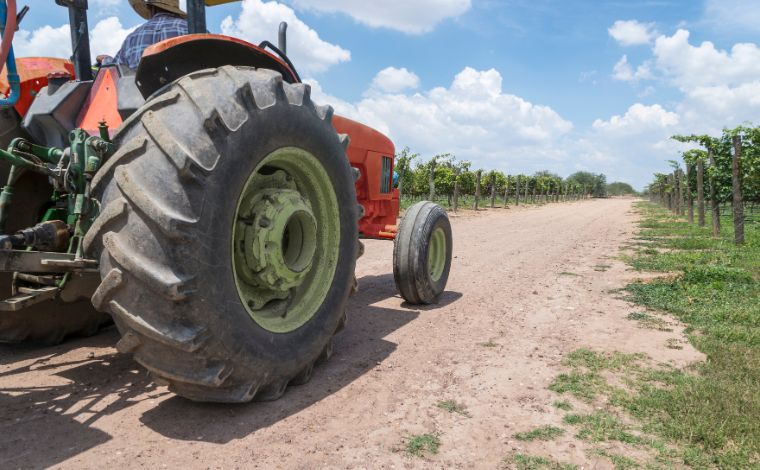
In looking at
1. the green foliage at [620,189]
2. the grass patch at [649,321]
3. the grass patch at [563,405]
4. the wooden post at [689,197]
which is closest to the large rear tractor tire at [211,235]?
the grass patch at [563,405]

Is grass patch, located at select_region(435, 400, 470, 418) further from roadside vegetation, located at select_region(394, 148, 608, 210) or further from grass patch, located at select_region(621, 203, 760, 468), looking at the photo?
roadside vegetation, located at select_region(394, 148, 608, 210)

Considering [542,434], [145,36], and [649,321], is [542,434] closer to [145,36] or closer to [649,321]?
[649,321]

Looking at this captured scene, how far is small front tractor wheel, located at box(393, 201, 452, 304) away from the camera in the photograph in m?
4.61

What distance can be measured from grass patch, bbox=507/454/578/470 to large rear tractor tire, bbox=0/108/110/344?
8.31ft

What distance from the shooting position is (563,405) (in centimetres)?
267

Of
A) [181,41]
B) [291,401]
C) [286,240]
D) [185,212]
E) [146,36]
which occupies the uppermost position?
Result: [146,36]

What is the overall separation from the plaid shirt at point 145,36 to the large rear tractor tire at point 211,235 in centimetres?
136

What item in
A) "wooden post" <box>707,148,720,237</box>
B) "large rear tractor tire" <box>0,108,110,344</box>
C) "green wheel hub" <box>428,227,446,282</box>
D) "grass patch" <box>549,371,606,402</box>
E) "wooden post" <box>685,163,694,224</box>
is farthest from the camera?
"wooden post" <box>685,163,694,224</box>

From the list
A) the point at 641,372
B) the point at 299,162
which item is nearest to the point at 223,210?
the point at 299,162

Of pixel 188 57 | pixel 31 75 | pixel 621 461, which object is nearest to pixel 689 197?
pixel 621 461

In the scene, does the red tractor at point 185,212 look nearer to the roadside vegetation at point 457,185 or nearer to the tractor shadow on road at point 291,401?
the tractor shadow on road at point 291,401

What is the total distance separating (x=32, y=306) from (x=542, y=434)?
291cm

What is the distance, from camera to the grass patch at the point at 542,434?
7.66 feet

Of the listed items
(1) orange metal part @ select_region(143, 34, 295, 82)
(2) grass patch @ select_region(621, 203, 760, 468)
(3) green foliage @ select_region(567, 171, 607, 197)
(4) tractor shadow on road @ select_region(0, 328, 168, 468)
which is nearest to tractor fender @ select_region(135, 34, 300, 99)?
(1) orange metal part @ select_region(143, 34, 295, 82)
